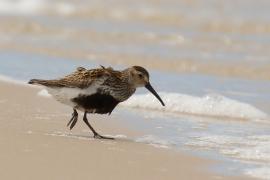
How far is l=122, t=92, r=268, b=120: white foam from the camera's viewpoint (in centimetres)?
955

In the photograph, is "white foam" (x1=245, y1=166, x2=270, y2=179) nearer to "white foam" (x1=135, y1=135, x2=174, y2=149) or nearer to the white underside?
"white foam" (x1=135, y1=135, x2=174, y2=149)

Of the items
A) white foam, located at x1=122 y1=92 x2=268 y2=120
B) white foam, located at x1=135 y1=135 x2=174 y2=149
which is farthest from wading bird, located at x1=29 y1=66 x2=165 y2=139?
white foam, located at x1=122 y1=92 x2=268 y2=120

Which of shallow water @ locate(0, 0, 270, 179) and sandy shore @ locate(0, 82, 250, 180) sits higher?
shallow water @ locate(0, 0, 270, 179)

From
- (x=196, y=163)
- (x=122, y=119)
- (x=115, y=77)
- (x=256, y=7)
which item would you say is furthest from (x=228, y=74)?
(x=256, y=7)

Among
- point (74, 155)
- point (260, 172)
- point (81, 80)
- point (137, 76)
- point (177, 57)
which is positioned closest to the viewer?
point (260, 172)

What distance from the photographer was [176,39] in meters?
16.7

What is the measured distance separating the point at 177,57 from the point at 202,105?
474 centimetres

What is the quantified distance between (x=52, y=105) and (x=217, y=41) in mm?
7990

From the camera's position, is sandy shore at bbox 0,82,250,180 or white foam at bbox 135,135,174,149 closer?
sandy shore at bbox 0,82,250,180

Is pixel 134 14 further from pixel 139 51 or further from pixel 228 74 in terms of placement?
pixel 228 74

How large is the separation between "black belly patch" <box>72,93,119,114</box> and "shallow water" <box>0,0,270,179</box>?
450mm

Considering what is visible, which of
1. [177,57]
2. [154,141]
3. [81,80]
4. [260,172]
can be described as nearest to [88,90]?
[81,80]

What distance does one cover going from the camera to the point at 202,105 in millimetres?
9703

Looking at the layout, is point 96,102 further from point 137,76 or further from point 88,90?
point 137,76
